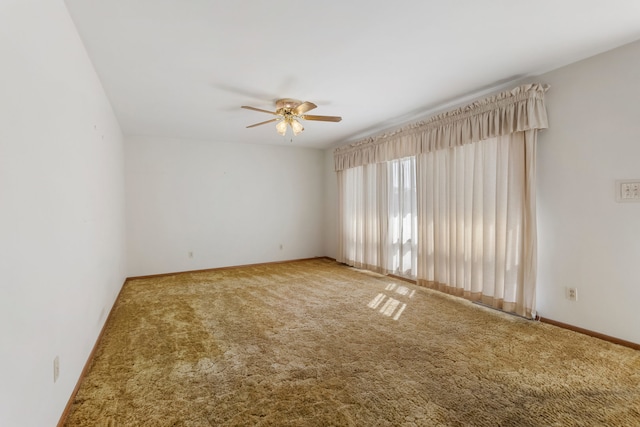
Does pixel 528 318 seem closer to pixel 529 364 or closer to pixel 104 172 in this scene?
pixel 529 364

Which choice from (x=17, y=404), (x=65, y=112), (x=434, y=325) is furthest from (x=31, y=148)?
(x=434, y=325)

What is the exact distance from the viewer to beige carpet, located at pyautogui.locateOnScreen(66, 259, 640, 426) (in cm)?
169

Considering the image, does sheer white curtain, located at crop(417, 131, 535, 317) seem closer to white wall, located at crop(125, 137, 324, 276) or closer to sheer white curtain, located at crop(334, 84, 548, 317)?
sheer white curtain, located at crop(334, 84, 548, 317)

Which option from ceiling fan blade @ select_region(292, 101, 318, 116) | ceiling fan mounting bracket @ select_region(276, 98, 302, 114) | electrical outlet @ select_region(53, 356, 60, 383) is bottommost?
electrical outlet @ select_region(53, 356, 60, 383)

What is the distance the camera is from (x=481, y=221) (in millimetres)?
3461

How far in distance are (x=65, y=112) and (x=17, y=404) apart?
1.66 meters

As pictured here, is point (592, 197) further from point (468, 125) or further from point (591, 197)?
point (468, 125)

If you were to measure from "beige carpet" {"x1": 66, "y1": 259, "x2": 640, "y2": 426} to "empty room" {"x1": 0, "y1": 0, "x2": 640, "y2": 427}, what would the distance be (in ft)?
0.06

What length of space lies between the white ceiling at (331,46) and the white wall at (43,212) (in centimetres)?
48

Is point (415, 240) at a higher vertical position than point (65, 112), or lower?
lower

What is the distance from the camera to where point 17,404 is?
1.18 metres

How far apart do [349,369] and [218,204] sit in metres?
4.45

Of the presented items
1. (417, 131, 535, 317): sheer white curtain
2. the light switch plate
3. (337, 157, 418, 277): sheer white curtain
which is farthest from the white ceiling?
(337, 157, 418, 277): sheer white curtain

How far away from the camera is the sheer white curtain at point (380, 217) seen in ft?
14.9
